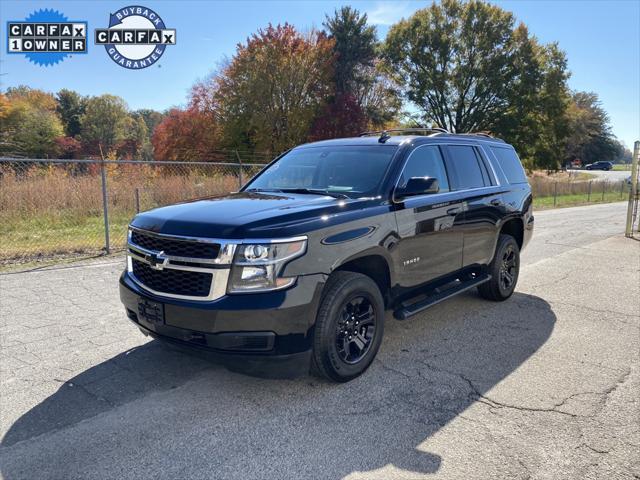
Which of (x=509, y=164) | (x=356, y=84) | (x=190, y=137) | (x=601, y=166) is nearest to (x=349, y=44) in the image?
(x=356, y=84)

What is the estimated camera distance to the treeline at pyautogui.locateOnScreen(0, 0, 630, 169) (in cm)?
3356

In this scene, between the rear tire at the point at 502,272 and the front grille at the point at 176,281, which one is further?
the rear tire at the point at 502,272

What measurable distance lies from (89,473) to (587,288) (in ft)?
21.8

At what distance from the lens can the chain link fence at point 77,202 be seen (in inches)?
352

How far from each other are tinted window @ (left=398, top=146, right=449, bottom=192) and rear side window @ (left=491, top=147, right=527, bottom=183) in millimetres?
1508

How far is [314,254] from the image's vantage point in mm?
3266

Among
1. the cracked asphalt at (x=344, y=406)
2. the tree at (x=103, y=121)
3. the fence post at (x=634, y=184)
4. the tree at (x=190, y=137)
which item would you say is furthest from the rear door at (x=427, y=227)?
the tree at (x=103, y=121)

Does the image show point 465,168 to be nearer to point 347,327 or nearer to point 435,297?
point 435,297

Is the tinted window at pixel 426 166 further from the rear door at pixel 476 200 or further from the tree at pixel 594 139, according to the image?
the tree at pixel 594 139

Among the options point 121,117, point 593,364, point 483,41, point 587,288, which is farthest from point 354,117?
point 121,117

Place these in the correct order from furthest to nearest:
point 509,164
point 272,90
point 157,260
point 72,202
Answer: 1. point 272,90
2. point 72,202
3. point 509,164
4. point 157,260

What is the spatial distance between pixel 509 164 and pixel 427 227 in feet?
8.58

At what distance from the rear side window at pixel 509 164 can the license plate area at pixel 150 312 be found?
4516mm

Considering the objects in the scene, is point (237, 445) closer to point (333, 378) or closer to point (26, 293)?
point (333, 378)
